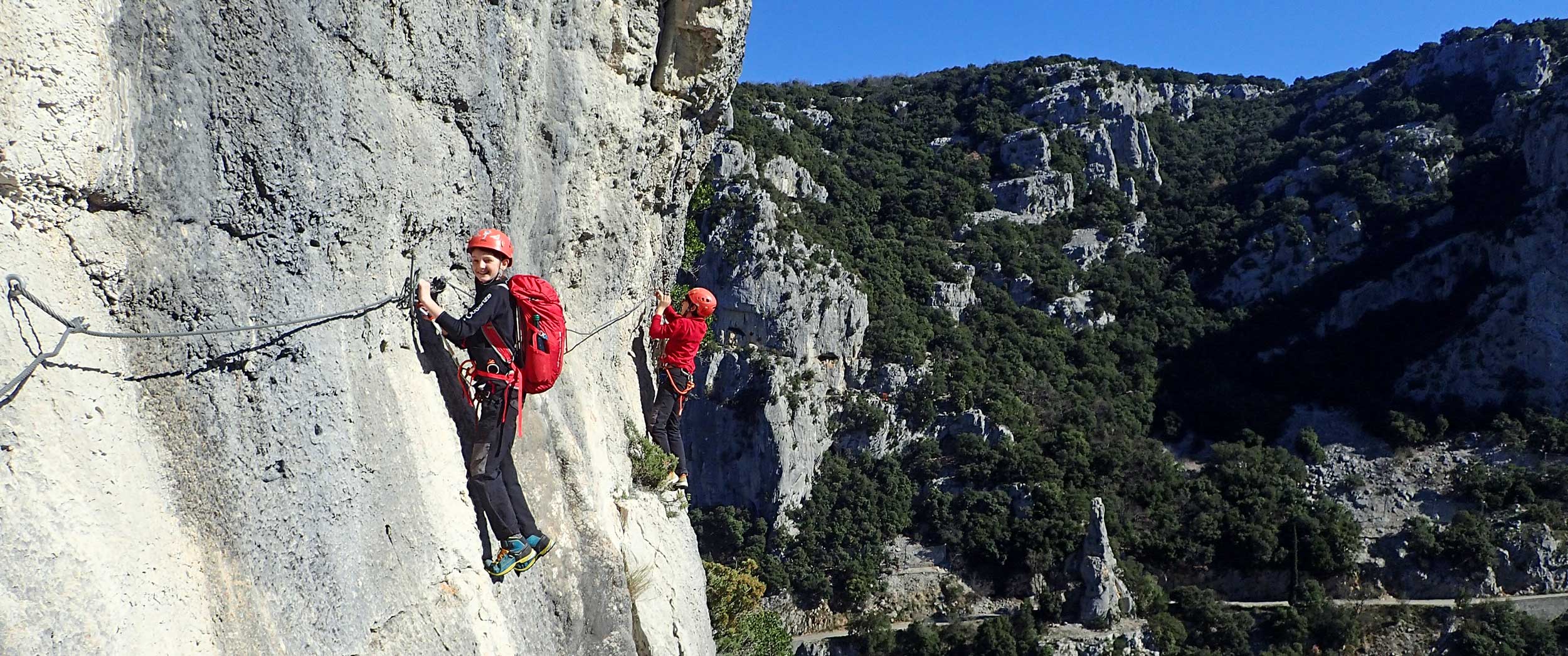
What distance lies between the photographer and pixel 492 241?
4480mm

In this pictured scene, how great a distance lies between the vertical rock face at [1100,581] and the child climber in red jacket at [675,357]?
2798cm

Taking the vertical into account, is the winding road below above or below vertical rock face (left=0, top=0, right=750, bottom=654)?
below

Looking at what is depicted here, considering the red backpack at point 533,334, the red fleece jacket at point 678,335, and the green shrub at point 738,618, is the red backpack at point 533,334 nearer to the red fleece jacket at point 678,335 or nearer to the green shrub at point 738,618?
the red fleece jacket at point 678,335

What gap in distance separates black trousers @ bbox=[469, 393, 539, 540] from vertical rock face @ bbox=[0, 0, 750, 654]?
8 centimetres

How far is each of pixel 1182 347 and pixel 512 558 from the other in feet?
170

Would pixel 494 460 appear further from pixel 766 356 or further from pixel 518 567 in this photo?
pixel 766 356

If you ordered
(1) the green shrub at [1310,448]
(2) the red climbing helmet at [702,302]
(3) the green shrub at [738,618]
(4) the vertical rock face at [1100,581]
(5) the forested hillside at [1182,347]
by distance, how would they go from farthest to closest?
(1) the green shrub at [1310,448], (5) the forested hillside at [1182,347], (4) the vertical rock face at [1100,581], (3) the green shrub at [738,618], (2) the red climbing helmet at [702,302]

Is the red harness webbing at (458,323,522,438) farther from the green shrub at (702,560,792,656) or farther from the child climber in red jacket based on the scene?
the green shrub at (702,560,792,656)

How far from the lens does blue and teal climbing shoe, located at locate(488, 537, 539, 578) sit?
14.2ft

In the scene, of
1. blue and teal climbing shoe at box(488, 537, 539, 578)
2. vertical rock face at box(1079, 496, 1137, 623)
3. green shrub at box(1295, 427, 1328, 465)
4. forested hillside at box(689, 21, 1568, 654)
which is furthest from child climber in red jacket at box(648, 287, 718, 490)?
green shrub at box(1295, 427, 1328, 465)

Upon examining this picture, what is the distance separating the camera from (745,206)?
4453 cm

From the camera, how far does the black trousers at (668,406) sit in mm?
7820

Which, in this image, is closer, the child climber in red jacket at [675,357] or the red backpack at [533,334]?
the red backpack at [533,334]

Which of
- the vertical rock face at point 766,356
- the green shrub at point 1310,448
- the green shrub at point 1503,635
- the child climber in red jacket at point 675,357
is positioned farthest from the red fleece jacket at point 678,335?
the green shrub at point 1310,448
